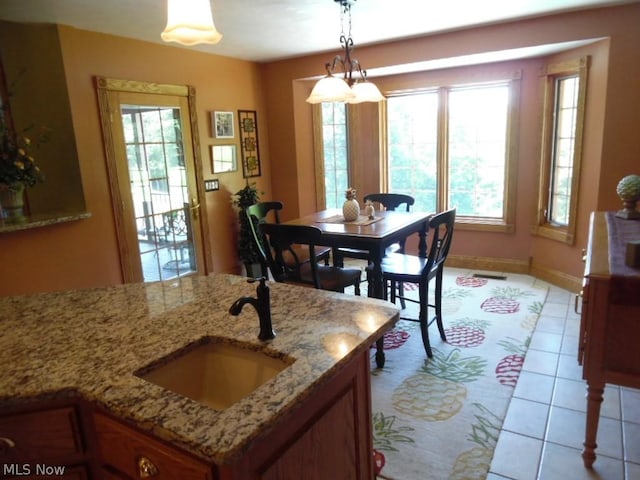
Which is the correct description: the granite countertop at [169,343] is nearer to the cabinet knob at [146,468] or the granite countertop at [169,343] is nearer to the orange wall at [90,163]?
the cabinet knob at [146,468]

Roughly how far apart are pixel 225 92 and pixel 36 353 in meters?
3.83

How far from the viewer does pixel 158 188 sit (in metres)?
4.03

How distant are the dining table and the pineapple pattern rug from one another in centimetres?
30

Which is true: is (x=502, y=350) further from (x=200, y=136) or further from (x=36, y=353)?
(x=200, y=136)

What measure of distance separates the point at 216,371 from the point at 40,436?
0.50 m

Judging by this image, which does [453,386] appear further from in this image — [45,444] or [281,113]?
[281,113]

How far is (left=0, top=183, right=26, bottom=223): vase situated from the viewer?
3135 millimetres

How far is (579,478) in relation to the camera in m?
1.95

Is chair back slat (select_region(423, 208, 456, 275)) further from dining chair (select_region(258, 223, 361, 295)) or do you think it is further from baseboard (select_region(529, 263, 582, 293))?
baseboard (select_region(529, 263, 582, 293))

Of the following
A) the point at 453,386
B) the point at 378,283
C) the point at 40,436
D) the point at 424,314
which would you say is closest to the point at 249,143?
the point at 378,283

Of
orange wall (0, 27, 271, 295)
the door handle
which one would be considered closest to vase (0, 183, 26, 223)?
orange wall (0, 27, 271, 295)

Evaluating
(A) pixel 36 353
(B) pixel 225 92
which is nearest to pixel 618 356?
(A) pixel 36 353

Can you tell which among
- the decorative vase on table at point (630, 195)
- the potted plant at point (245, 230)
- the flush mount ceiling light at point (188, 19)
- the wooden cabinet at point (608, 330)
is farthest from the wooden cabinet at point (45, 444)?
the potted plant at point (245, 230)

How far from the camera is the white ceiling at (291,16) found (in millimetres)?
2975
